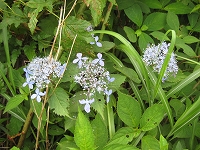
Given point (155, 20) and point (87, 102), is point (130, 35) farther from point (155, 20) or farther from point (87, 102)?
point (87, 102)

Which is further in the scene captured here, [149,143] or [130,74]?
[130,74]

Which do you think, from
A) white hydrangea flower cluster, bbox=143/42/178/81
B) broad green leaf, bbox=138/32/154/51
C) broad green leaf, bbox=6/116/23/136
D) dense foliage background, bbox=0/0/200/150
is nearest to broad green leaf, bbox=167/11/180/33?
dense foliage background, bbox=0/0/200/150

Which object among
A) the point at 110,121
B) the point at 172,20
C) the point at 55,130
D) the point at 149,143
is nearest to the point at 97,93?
the point at 110,121

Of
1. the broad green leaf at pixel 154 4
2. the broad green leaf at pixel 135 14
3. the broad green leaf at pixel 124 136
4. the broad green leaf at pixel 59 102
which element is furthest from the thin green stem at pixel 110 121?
the broad green leaf at pixel 154 4

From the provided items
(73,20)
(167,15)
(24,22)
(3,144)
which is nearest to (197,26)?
(167,15)

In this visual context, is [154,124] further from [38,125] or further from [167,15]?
[167,15]
